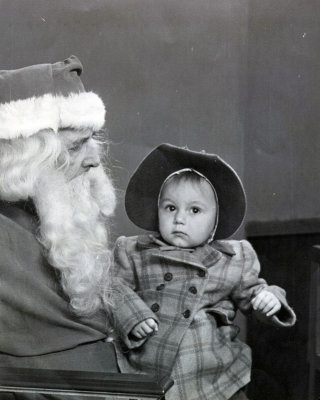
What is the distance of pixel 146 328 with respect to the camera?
1.23 m

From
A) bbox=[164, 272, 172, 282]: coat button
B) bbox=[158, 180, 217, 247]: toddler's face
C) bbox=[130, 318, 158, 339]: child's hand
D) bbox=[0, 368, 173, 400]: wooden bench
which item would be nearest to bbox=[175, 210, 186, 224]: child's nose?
bbox=[158, 180, 217, 247]: toddler's face

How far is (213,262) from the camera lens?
4.10ft

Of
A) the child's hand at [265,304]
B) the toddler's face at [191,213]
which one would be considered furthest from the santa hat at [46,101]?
the child's hand at [265,304]

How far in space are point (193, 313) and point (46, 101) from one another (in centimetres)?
58

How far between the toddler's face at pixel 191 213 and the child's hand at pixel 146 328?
0.59 ft

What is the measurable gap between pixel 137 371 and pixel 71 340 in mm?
173

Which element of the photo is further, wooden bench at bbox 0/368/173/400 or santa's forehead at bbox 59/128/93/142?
santa's forehead at bbox 59/128/93/142

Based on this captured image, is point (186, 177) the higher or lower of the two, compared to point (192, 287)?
higher

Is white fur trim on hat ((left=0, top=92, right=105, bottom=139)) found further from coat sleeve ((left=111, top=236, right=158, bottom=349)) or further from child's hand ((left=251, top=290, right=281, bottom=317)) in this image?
child's hand ((left=251, top=290, right=281, bottom=317))

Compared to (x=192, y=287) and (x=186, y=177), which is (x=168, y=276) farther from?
(x=186, y=177)

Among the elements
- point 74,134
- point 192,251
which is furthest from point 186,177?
point 74,134

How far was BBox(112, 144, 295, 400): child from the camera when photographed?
1.23 m

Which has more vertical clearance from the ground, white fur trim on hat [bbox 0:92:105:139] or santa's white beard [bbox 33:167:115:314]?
white fur trim on hat [bbox 0:92:105:139]

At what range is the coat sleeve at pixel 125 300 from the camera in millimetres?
1247
